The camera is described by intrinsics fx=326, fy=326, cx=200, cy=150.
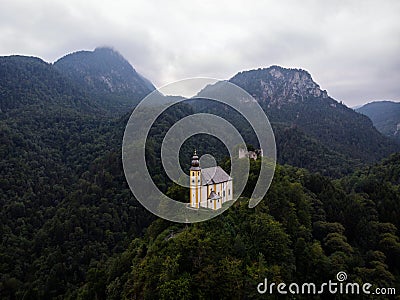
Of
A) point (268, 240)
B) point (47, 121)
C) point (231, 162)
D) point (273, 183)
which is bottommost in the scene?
point (268, 240)

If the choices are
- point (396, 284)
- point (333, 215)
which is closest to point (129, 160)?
point (333, 215)

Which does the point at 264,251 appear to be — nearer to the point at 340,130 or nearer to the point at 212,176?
the point at 212,176

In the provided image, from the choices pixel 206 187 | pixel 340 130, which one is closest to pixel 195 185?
pixel 206 187

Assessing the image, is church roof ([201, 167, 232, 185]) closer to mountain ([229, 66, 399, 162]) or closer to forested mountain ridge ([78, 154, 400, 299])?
forested mountain ridge ([78, 154, 400, 299])

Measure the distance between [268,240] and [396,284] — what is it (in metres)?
14.0

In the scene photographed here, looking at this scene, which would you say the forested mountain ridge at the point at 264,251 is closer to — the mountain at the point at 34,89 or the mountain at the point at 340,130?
the mountain at the point at 340,130

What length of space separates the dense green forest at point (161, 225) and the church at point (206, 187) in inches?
68.3

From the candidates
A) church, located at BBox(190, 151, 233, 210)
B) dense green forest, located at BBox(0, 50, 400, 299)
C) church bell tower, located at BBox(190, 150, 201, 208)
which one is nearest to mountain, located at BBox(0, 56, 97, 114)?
dense green forest, located at BBox(0, 50, 400, 299)

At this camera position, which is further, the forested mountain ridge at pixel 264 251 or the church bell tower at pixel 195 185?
the church bell tower at pixel 195 185

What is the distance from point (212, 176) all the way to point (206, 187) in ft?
5.08

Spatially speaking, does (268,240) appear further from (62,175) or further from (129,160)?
(62,175)

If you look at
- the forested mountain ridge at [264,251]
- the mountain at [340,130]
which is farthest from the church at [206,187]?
A: the mountain at [340,130]

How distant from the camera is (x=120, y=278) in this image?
30.8 m

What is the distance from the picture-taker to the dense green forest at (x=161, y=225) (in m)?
24.7
